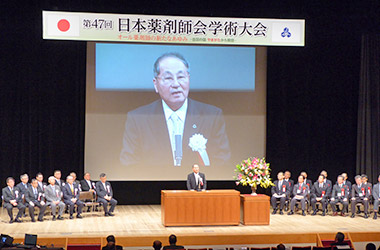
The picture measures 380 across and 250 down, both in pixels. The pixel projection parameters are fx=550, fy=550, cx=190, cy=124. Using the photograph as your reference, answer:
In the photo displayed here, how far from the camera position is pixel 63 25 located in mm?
11578

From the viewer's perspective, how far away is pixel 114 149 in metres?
13.2

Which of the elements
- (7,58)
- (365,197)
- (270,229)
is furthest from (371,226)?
(7,58)

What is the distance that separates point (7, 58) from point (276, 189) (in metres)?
6.96

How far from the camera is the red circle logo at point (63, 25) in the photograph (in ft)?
37.9

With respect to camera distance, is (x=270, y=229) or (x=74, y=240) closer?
(x=74, y=240)

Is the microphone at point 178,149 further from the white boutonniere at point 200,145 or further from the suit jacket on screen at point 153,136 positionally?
the white boutonniere at point 200,145

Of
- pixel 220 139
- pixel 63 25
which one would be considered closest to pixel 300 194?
pixel 220 139

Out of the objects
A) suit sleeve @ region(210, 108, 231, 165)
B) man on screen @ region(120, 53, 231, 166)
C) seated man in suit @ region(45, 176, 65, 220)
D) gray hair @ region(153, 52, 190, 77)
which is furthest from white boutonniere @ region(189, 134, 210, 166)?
seated man in suit @ region(45, 176, 65, 220)

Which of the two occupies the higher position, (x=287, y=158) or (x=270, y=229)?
(x=287, y=158)

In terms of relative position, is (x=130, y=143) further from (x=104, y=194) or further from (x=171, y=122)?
(x=104, y=194)

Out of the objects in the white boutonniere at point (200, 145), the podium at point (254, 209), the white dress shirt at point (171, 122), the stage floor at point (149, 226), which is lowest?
the stage floor at point (149, 226)

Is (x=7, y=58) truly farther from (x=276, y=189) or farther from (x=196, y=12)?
(x=276, y=189)

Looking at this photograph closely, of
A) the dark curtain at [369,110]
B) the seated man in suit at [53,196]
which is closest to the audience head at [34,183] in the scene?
the seated man in suit at [53,196]

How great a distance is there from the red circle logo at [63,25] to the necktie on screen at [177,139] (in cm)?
330
